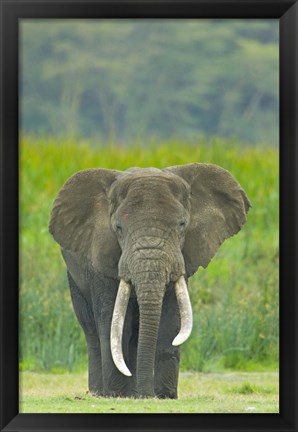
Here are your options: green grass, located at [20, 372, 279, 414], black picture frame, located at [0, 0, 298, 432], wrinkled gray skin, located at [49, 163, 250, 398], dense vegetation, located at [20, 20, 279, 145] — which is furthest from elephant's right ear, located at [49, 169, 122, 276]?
dense vegetation, located at [20, 20, 279, 145]

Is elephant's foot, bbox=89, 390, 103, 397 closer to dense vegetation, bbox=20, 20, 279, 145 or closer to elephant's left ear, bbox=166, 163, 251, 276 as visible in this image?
elephant's left ear, bbox=166, 163, 251, 276

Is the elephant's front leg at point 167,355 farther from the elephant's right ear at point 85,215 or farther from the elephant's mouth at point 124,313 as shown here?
the elephant's right ear at point 85,215

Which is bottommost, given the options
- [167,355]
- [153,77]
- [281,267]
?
[167,355]

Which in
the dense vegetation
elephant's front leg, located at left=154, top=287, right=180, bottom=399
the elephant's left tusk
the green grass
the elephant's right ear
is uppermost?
the dense vegetation

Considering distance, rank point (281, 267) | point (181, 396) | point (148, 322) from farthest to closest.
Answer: point (181, 396), point (148, 322), point (281, 267)

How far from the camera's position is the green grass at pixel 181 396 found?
7.46m

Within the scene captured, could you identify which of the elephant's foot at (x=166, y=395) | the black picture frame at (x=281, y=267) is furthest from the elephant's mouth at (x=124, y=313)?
the black picture frame at (x=281, y=267)

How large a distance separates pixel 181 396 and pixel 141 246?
5.65ft

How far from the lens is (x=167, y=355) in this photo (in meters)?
8.43

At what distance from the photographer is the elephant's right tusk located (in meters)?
7.85

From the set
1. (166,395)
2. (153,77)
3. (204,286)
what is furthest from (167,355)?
(153,77)

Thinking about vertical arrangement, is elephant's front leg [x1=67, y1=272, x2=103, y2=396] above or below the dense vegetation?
below

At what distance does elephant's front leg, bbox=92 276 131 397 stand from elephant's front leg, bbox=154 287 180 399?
203mm

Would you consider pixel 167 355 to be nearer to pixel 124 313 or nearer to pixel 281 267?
pixel 124 313
